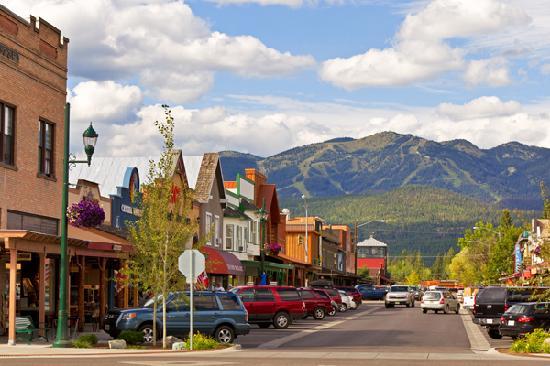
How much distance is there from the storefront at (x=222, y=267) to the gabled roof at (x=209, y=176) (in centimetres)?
406

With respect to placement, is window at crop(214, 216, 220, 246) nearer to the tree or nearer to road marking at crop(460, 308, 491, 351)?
road marking at crop(460, 308, 491, 351)

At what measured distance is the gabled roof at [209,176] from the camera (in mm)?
63166

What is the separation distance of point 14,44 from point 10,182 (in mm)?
4370

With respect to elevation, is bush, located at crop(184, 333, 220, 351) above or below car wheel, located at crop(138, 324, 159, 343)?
below

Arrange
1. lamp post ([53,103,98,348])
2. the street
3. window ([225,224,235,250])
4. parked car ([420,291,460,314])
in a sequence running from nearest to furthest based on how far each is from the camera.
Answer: the street
lamp post ([53,103,98,348])
window ([225,224,235,250])
parked car ([420,291,460,314])

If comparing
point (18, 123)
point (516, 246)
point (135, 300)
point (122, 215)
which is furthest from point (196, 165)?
point (516, 246)

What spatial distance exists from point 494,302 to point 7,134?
1980 centimetres

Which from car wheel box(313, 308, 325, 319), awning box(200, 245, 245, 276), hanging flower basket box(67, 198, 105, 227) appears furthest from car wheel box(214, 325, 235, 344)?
car wheel box(313, 308, 325, 319)

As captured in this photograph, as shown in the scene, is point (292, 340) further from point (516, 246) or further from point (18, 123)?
point (516, 246)

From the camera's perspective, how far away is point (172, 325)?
32875 mm

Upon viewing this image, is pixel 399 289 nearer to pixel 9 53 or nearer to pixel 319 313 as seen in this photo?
pixel 319 313

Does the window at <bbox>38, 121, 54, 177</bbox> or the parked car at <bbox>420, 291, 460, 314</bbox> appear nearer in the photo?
the window at <bbox>38, 121, 54, 177</bbox>

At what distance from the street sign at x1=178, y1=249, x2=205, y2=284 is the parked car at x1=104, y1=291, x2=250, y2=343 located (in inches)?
136

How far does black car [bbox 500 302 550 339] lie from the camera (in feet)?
112
